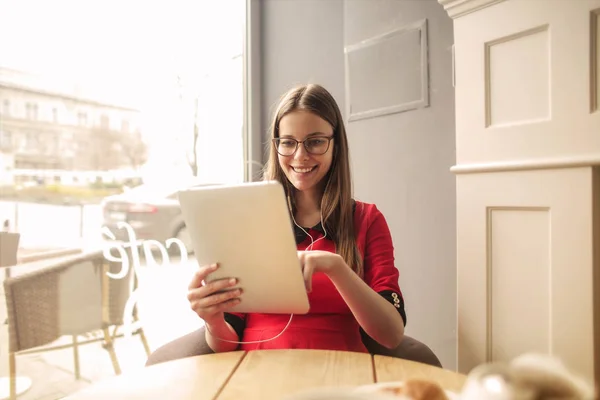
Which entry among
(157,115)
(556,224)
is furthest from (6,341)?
(556,224)

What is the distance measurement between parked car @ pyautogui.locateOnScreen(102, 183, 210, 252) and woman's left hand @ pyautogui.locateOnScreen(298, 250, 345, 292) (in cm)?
134

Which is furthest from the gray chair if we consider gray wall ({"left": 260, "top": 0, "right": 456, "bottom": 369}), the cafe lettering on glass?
the cafe lettering on glass

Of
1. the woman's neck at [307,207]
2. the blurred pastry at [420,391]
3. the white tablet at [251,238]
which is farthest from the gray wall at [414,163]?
the blurred pastry at [420,391]

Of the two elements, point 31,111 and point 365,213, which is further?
point 31,111

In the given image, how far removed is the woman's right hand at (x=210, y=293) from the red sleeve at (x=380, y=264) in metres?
0.45

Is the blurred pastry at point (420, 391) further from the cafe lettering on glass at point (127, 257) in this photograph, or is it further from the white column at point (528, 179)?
the cafe lettering on glass at point (127, 257)

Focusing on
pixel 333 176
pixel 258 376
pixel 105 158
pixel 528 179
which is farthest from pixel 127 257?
pixel 528 179

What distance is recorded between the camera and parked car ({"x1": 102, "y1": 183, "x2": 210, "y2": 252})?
2008 mm

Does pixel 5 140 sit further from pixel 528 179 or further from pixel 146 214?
pixel 528 179

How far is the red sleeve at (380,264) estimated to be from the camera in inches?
45.5

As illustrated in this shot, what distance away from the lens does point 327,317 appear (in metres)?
1.17

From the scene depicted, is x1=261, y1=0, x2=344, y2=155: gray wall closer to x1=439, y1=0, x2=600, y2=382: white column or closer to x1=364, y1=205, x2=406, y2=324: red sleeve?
x1=439, y1=0, x2=600, y2=382: white column

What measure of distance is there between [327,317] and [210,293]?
394mm

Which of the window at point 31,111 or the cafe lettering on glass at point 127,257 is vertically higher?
the window at point 31,111
